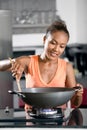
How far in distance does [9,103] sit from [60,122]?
103cm

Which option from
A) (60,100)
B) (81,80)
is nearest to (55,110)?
(60,100)

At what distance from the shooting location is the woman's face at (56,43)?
1.79 m

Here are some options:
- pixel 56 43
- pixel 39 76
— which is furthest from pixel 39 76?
pixel 56 43

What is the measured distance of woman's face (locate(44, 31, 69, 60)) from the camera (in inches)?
70.3

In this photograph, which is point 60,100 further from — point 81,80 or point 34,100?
point 81,80

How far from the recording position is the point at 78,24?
13.9ft

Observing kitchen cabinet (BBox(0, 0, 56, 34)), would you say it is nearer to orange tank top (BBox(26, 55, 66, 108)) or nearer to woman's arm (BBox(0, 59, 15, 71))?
orange tank top (BBox(26, 55, 66, 108))

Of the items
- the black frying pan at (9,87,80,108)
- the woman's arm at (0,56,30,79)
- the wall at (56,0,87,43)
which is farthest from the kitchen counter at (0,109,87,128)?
the wall at (56,0,87,43)

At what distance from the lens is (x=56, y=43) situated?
1796 mm

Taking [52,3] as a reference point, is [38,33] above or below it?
below

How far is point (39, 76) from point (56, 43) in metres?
0.21

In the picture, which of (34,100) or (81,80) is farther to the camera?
(81,80)

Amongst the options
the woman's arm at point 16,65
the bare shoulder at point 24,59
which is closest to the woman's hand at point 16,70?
the woman's arm at point 16,65

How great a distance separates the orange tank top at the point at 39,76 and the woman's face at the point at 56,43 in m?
0.11
